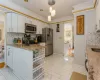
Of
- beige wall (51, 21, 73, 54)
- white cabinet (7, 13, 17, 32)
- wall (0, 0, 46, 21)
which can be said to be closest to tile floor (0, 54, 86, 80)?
white cabinet (7, 13, 17, 32)

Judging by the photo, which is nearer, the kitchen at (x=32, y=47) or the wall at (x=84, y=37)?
the kitchen at (x=32, y=47)

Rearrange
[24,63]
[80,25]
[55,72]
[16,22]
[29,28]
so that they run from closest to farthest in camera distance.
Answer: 1. [24,63]
2. [55,72]
3. [16,22]
4. [80,25]
5. [29,28]

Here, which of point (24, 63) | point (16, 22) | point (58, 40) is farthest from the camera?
point (58, 40)

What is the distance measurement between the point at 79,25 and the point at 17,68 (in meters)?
2.94

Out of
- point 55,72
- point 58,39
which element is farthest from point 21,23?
point 58,39

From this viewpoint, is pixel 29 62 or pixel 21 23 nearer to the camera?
pixel 29 62

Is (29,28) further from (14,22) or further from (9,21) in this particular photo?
(9,21)

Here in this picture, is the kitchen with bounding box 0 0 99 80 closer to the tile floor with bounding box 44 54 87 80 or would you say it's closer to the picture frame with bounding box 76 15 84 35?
the tile floor with bounding box 44 54 87 80

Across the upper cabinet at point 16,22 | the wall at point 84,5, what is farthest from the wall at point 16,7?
the wall at point 84,5

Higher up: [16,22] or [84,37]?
[16,22]

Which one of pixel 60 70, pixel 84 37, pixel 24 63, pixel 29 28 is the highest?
pixel 29 28

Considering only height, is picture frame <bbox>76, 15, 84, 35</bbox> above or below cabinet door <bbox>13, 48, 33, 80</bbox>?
above

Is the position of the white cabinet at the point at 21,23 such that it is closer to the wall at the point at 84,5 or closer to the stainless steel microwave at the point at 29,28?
the stainless steel microwave at the point at 29,28

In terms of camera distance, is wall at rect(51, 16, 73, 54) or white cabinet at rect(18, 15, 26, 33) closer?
white cabinet at rect(18, 15, 26, 33)
